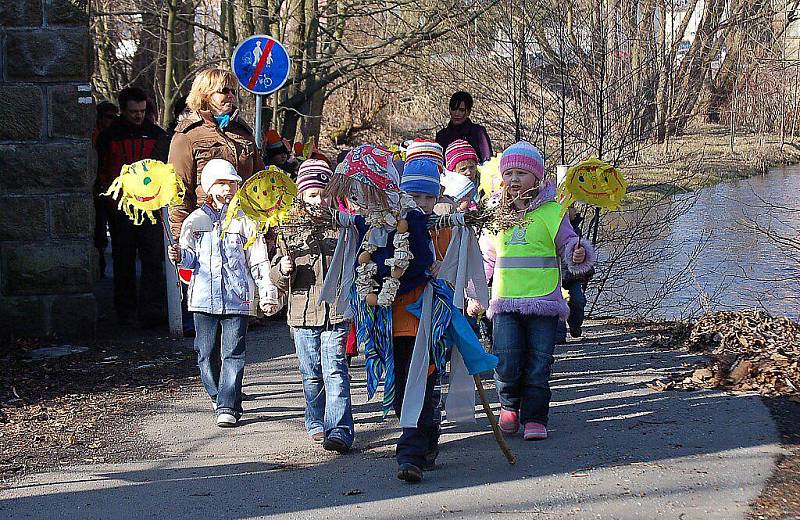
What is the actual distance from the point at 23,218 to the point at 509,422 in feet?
15.7

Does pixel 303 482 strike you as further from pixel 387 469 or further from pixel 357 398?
pixel 357 398

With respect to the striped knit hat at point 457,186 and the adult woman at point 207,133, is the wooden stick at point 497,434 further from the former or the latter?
the adult woman at point 207,133

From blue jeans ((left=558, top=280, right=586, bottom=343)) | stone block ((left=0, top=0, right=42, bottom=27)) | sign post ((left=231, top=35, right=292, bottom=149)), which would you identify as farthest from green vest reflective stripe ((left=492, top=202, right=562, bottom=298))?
stone block ((left=0, top=0, right=42, bottom=27))

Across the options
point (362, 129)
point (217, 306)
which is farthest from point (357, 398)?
point (362, 129)

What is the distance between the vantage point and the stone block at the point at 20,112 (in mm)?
8938

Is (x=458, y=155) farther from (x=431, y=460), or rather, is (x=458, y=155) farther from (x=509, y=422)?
(x=431, y=460)

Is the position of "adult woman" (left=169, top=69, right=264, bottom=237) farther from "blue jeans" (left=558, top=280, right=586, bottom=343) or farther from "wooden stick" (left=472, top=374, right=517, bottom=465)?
"blue jeans" (left=558, top=280, right=586, bottom=343)

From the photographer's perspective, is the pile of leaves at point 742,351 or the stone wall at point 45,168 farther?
the stone wall at point 45,168

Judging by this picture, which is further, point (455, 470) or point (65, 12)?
point (65, 12)

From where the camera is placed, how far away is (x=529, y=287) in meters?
6.14

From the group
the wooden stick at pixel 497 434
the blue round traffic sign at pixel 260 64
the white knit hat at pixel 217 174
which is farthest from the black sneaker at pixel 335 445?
the blue round traffic sign at pixel 260 64

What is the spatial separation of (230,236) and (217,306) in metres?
0.41

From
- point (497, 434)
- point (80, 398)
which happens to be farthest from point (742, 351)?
point (80, 398)

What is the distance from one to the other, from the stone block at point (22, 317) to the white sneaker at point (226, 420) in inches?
123
